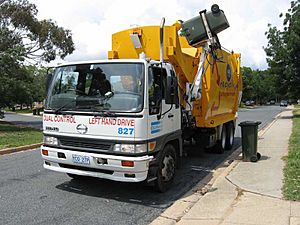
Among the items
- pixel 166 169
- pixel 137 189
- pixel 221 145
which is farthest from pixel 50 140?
pixel 221 145

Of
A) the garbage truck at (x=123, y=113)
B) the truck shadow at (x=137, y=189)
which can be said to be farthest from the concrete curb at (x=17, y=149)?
the garbage truck at (x=123, y=113)

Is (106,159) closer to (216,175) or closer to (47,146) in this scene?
(47,146)

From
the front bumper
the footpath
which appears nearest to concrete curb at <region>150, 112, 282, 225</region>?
the footpath

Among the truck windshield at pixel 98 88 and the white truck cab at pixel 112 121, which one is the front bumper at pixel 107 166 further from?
the truck windshield at pixel 98 88

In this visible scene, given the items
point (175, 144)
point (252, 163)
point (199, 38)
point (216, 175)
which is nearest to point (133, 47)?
point (199, 38)

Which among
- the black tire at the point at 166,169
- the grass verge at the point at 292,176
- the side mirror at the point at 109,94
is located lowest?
the grass verge at the point at 292,176

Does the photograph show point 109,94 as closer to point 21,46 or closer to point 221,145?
point 221,145

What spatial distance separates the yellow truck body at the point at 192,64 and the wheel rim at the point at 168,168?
160 cm

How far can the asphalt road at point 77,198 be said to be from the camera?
213 inches

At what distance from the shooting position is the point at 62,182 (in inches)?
292

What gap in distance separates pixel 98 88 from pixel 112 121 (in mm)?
740

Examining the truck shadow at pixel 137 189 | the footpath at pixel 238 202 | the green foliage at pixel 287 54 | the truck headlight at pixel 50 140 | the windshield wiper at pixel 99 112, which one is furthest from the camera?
the green foliage at pixel 287 54

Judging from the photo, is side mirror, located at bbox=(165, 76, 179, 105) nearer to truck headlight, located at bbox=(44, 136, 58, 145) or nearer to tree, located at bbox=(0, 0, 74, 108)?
truck headlight, located at bbox=(44, 136, 58, 145)

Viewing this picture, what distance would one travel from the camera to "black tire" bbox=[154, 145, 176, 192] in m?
6.53
